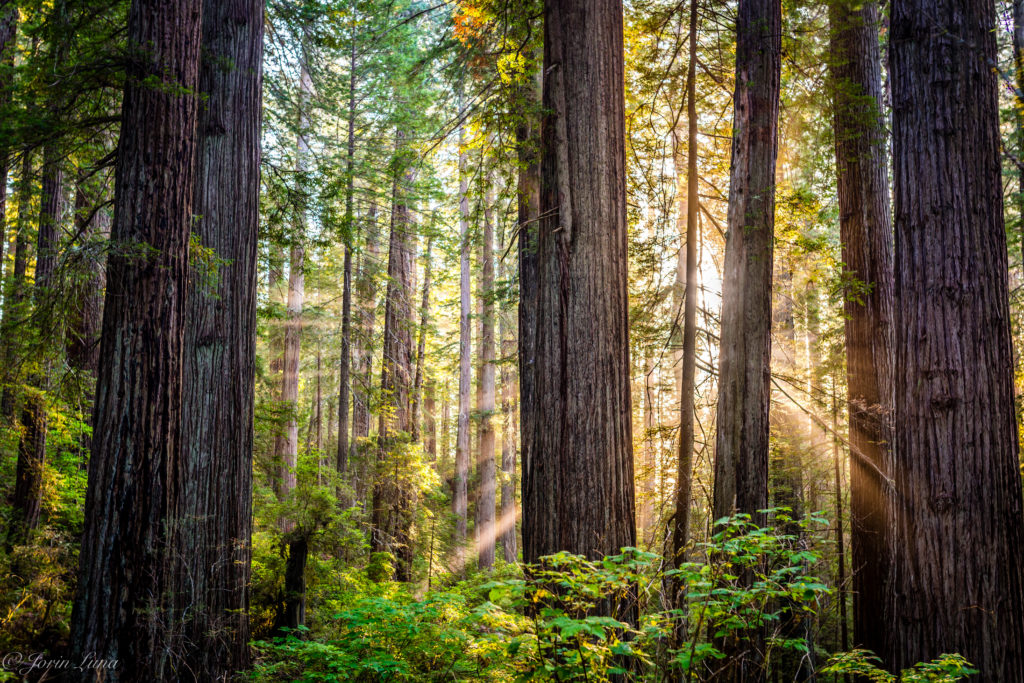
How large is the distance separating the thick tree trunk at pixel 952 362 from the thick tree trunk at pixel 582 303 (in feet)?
7.04

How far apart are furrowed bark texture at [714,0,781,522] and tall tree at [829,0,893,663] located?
65.2 inches

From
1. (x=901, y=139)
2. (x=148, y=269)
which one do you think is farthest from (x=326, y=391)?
(x=901, y=139)

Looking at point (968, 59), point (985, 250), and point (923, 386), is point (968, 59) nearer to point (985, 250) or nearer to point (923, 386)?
point (985, 250)

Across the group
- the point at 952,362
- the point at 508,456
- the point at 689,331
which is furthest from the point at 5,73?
the point at 508,456

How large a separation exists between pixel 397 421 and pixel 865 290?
385 inches

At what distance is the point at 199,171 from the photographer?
20.4 feet

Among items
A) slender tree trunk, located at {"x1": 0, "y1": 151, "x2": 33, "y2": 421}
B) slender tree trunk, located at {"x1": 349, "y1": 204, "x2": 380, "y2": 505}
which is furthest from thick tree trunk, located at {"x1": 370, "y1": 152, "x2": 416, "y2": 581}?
slender tree trunk, located at {"x1": 0, "y1": 151, "x2": 33, "y2": 421}

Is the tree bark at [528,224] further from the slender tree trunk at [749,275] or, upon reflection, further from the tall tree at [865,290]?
the tall tree at [865,290]

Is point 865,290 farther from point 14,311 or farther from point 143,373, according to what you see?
point 14,311

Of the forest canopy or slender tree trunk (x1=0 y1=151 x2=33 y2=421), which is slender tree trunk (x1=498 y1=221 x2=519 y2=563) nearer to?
the forest canopy

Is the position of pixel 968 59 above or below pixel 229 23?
below

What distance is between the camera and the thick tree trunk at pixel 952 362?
4176 mm

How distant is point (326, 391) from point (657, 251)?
2247cm

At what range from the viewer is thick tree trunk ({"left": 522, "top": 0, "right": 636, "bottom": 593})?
4.36 m
